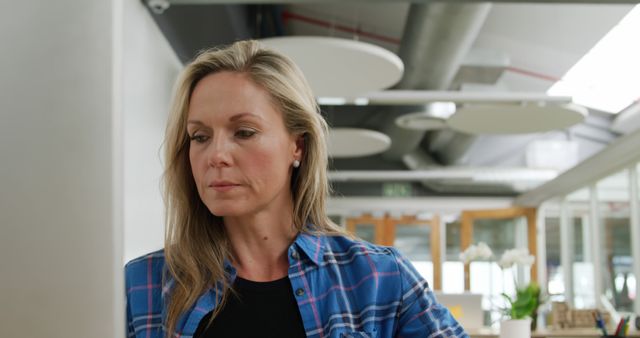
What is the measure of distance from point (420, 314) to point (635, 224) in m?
8.08

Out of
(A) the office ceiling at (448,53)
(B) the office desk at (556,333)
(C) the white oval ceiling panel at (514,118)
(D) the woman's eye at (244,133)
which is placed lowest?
(B) the office desk at (556,333)

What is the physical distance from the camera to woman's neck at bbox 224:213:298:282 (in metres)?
1.06

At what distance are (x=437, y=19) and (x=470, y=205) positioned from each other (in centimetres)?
895

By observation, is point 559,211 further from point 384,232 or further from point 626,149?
point 626,149

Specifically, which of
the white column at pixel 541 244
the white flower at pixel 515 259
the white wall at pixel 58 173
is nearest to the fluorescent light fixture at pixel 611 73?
the white flower at pixel 515 259

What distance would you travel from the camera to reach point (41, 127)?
43 centimetres

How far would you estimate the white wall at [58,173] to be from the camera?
1.39 feet

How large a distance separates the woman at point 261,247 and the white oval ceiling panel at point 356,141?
6.71 meters

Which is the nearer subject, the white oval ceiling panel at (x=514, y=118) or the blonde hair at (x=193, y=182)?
the blonde hair at (x=193, y=182)

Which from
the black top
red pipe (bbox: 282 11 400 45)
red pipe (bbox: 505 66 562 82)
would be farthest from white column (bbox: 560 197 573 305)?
the black top

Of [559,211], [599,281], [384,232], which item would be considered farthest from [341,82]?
[384,232]

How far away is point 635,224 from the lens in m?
8.32

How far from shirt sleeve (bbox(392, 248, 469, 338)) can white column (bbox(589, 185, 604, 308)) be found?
9.32 m

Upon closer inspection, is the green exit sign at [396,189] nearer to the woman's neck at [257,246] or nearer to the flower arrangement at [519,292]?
the flower arrangement at [519,292]
